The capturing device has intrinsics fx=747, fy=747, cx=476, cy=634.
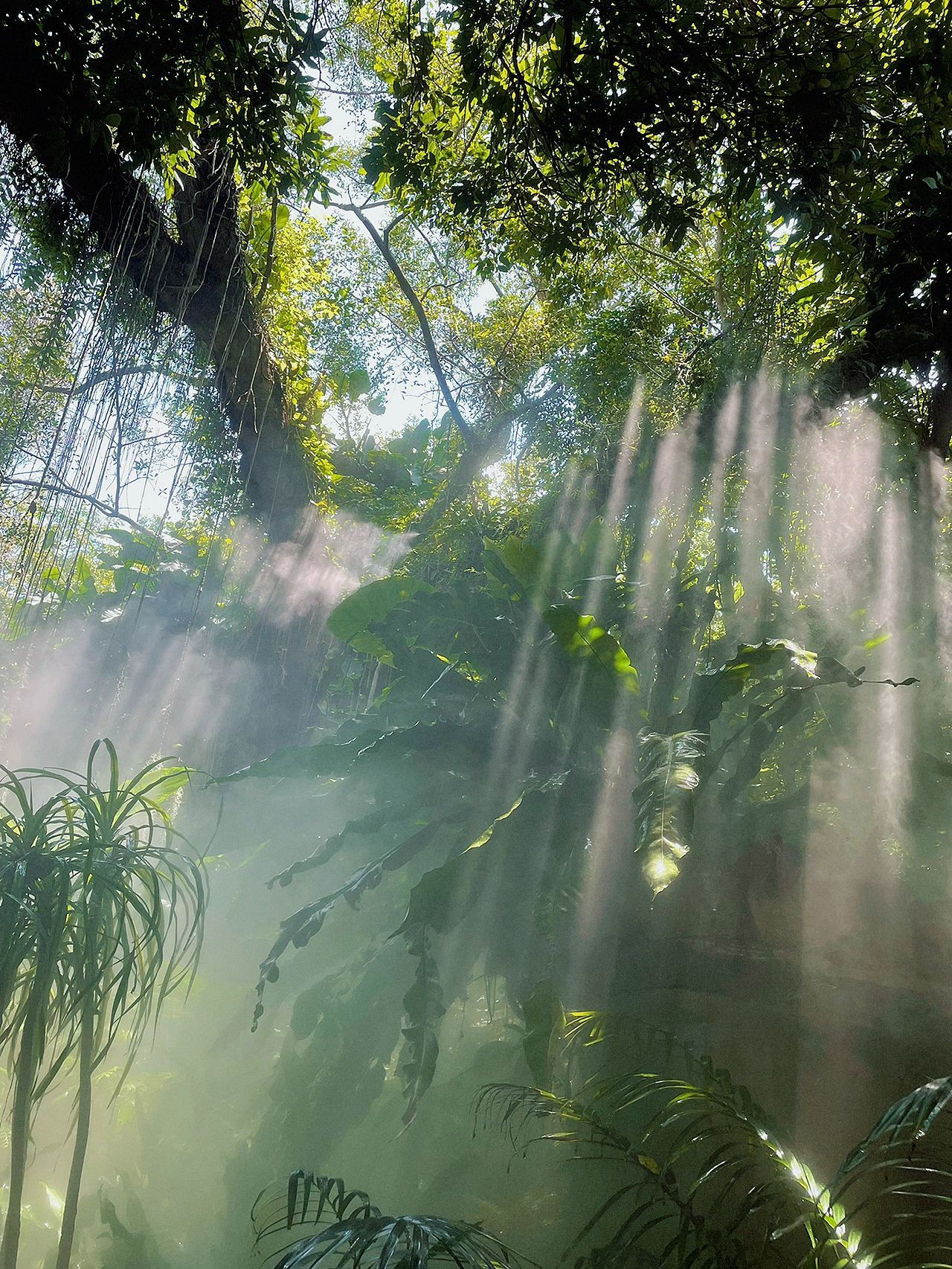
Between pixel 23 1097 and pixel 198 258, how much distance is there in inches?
112

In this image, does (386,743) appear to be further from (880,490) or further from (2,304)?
(880,490)

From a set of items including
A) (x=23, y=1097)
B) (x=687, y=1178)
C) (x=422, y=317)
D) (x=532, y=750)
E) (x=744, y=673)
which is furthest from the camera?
(x=422, y=317)

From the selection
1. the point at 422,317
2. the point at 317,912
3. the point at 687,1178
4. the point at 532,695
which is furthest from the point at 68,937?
the point at 422,317

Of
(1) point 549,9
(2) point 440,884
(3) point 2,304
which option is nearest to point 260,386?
(3) point 2,304

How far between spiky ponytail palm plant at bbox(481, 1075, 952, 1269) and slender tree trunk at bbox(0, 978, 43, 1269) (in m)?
1.35

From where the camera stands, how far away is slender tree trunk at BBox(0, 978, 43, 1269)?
81.3 inches

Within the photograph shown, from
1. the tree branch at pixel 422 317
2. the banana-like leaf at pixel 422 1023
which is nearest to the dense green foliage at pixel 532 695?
the banana-like leaf at pixel 422 1023

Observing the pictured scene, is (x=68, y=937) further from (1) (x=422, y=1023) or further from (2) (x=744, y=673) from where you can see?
(2) (x=744, y=673)

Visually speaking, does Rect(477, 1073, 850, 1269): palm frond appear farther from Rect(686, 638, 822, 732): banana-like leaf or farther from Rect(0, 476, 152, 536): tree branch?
Rect(0, 476, 152, 536): tree branch

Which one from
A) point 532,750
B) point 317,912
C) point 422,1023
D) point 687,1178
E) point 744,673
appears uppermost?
point 744,673

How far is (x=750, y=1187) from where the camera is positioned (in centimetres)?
228

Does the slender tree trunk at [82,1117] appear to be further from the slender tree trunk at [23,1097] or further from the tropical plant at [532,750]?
the tropical plant at [532,750]

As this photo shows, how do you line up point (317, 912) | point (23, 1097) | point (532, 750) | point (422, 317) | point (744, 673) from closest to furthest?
point (23, 1097), point (744, 673), point (317, 912), point (532, 750), point (422, 317)

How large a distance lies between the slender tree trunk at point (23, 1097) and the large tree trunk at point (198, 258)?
92.0 inches
